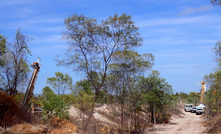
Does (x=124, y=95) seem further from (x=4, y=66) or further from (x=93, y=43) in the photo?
(x=4, y=66)

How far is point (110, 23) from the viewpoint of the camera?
19.2 metres

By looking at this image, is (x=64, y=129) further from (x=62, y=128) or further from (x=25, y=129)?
(x=25, y=129)

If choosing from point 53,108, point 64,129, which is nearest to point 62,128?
point 64,129

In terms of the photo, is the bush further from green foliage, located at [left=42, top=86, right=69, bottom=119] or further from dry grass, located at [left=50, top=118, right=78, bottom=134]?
green foliage, located at [left=42, top=86, right=69, bottom=119]

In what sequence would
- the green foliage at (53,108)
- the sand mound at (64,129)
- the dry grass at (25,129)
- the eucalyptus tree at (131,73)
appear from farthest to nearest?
the eucalyptus tree at (131,73) < the green foliage at (53,108) < the sand mound at (64,129) < the dry grass at (25,129)

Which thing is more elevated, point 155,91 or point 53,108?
point 155,91

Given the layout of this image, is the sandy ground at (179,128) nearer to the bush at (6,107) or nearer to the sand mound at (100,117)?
the sand mound at (100,117)

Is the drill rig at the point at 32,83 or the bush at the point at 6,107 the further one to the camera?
the drill rig at the point at 32,83

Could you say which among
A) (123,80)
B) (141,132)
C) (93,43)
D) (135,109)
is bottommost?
(141,132)

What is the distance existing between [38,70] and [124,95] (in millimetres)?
10938

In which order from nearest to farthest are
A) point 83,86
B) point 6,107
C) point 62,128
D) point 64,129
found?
point 6,107 → point 64,129 → point 62,128 → point 83,86

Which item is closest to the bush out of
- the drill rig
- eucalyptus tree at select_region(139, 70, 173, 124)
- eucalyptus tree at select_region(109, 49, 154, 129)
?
the drill rig

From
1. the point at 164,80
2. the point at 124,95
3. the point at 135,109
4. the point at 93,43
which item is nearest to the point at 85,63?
the point at 93,43

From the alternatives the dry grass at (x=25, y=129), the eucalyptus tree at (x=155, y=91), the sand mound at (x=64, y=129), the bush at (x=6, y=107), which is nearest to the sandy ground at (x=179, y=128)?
the eucalyptus tree at (x=155, y=91)
